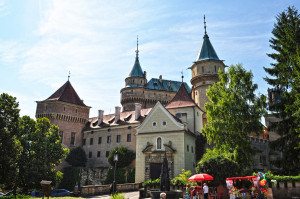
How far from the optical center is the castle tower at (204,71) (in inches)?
1982

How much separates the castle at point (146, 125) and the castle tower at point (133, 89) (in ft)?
45.6

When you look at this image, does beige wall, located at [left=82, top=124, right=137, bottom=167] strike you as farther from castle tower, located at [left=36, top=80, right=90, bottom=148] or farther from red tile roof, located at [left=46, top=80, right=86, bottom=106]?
red tile roof, located at [left=46, top=80, right=86, bottom=106]

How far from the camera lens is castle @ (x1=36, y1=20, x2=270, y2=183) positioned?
38031 mm

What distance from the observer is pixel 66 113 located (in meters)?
54.1

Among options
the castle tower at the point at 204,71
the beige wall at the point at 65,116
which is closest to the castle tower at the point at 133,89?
the beige wall at the point at 65,116

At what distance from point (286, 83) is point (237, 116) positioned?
5489 mm

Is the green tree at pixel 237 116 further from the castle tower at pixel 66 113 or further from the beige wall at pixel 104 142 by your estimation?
the castle tower at pixel 66 113

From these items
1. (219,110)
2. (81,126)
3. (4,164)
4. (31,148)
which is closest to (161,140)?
(219,110)

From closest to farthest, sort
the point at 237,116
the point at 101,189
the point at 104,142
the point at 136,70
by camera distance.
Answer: the point at 237,116 < the point at 101,189 < the point at 104,142 < the point at 136,70

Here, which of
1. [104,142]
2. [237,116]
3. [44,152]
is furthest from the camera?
[104,142]

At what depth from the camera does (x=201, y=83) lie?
168 ft

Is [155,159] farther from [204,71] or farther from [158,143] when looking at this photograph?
[204,71]

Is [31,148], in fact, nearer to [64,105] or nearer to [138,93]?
[64,105]

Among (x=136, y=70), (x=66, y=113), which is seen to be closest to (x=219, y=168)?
(x=66, y=113)
